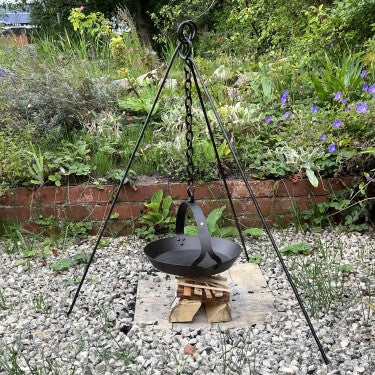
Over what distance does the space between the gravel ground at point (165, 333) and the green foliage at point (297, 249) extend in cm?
5

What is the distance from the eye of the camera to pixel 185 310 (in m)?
Result: 2.67

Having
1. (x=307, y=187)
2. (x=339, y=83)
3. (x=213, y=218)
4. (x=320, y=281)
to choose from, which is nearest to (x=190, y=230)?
(x=213, y=218)

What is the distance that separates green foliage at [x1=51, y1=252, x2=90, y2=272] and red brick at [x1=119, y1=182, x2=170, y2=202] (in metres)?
0.57

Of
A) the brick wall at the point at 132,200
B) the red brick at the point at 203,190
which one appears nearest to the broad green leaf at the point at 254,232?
the brick wall at the point at 132,200

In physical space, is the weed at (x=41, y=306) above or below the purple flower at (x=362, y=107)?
below

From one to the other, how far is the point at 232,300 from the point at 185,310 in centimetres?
37

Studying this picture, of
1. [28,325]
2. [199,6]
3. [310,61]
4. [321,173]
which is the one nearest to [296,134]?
[321,173]

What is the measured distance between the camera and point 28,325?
269 cm

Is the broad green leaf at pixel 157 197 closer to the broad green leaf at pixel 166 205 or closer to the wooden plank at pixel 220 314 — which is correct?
the broad green leaf at pixel 166 205

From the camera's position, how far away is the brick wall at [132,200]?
3.86 m

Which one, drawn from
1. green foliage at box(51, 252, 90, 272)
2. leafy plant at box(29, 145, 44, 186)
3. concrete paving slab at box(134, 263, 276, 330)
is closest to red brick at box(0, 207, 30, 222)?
leafy plant at box(29, 145, 44, 186)

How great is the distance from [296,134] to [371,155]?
2.14 ft

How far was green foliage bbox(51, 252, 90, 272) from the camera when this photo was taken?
334 cm

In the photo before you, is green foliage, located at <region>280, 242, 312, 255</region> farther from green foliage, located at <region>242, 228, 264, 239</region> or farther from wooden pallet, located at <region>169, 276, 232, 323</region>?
wooden pallet, located at <region>169, 276, 232, 323</region>
